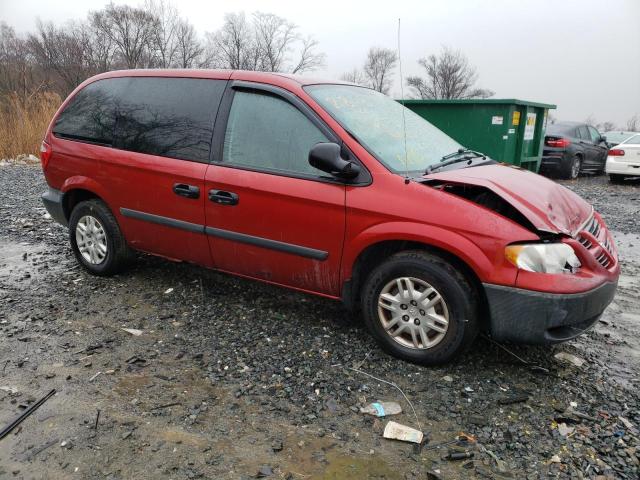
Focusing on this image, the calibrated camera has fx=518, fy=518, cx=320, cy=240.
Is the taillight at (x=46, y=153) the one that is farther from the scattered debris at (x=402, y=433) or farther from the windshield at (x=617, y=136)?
the windshield at (x=617, y=136)

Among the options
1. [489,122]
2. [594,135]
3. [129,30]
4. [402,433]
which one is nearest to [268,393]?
[402,433]

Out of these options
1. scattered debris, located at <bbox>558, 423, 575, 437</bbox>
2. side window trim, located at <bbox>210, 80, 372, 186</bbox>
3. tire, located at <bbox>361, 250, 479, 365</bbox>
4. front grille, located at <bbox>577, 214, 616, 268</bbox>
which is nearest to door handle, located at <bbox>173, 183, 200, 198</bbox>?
side window trim, located at <bbox>210, 80, 372, 186</bbox>

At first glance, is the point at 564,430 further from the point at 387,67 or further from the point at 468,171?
the point at 387,67

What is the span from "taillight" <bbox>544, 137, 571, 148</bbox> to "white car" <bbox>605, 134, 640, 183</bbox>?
1.06 metres

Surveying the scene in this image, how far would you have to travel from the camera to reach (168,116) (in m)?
4.05

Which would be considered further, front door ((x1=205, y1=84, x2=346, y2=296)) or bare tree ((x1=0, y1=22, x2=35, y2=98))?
bare tree ((x1=0, y1=22, x2=35, y2=98))

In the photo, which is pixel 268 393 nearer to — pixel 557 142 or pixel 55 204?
pixel 55 204

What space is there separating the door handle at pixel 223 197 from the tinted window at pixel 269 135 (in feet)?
0.76

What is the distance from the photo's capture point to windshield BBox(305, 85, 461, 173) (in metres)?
3.44

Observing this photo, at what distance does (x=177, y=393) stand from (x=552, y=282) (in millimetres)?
2195

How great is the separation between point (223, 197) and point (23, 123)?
1374 cm

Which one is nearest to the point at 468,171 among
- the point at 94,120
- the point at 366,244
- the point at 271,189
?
the point at 366,244

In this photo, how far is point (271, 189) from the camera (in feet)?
11.5

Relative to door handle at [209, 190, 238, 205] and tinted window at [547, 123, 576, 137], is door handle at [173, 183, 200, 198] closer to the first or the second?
door handle at [209, 190, 238, 205]
